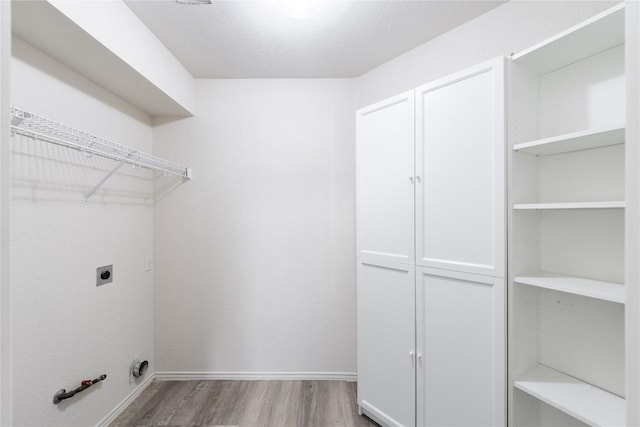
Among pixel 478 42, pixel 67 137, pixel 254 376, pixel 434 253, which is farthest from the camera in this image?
pixel 254 376

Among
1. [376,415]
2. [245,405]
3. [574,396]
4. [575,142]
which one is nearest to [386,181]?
[575,142]

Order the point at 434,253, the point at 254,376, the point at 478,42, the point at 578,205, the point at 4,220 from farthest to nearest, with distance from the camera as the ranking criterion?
1. the point at 254,376
2. the point at 478,42
3. the point at 434,253
4. the point at 578,205
5. the point at 4,220

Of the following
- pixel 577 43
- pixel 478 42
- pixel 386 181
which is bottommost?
pixel 386 181

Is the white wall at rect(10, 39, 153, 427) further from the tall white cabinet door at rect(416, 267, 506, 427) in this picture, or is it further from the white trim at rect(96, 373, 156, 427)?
the tall white cabinet door at rect(416, 267, 506, 427)

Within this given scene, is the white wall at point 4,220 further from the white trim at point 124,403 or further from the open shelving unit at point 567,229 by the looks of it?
the white trim at point 124,403

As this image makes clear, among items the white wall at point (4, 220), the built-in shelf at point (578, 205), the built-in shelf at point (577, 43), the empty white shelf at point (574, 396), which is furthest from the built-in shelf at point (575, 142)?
the white wall at point (4, 220)

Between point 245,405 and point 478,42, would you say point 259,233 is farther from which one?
point 478,42

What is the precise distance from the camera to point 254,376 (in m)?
2.46

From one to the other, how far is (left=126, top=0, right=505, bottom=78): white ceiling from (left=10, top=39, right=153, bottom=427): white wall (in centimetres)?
64

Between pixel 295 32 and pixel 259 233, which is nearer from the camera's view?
pixel 295 32

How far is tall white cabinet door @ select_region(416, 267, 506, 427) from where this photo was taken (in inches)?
55.0

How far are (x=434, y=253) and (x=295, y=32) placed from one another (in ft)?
5.29

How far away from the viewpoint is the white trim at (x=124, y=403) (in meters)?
1.94

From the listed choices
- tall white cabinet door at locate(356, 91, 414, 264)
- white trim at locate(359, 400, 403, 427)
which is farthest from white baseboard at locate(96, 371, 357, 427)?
tall white cabinet door at locate(356, 91, 414, 264)
